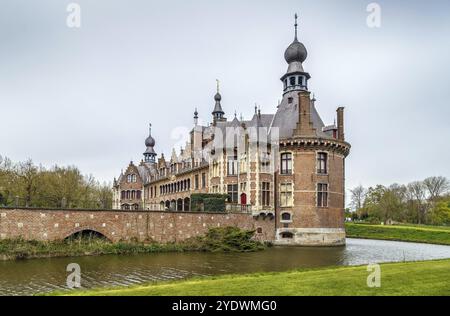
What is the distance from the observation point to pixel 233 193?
37.9m

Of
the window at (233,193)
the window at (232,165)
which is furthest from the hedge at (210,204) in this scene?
the window at (232,165)

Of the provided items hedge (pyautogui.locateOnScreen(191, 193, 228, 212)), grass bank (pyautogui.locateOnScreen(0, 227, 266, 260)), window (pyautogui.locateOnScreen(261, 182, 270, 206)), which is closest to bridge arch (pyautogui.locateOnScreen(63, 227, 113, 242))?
grass bank (pyautogui.locateOnScreen(0, 227, 266, 260))

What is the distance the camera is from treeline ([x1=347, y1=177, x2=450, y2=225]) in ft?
225

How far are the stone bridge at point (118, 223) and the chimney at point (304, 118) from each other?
906cm

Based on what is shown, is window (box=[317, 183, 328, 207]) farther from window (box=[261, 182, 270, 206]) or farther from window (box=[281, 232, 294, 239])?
window (box=[261, 182, 270, 206])

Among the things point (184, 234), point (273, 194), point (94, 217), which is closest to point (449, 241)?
point (273, 194)

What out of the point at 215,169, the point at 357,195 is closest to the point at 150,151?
the point at 215,169

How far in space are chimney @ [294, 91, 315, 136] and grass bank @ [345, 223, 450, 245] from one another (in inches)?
770

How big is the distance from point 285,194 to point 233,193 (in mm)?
5109

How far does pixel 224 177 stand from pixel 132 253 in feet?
47.2

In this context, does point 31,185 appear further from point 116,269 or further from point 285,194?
point 116,269

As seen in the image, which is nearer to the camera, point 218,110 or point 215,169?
point 215,169

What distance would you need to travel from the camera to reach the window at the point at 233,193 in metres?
37.6

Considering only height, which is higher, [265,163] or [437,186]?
[265,163]
